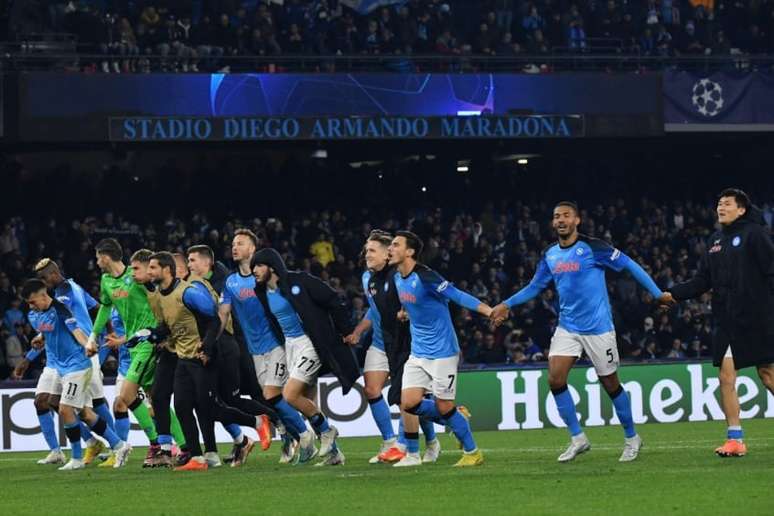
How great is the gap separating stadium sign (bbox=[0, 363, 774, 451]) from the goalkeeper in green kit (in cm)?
583

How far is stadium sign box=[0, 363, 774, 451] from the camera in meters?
23.4

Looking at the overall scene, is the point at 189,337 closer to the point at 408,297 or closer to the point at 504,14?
the point at 408,297

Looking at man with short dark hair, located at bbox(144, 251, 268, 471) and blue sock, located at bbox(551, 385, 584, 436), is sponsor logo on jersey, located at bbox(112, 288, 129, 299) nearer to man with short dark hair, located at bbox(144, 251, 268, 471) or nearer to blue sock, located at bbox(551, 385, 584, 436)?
man with short dark hair, located at bbox(144, 251, 268, 471)

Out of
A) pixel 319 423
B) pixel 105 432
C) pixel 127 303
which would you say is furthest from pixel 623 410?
pixel 105 432

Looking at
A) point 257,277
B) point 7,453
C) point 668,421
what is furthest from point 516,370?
point 257,277

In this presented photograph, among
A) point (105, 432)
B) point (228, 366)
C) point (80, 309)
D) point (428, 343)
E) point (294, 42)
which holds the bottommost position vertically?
point (105, 432)

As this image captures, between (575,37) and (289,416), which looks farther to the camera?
(575,37)

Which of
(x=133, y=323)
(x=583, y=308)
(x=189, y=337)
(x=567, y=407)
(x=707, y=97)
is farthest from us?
(x=707, y=97)

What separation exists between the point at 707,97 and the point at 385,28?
701cm

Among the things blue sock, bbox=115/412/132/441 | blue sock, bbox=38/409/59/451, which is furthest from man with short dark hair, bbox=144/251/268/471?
blue sock, bbox=38/409/59/451

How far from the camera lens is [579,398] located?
2414 centimetres

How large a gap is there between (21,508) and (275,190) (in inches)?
908

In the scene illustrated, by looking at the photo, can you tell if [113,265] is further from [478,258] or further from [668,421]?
[478,258]

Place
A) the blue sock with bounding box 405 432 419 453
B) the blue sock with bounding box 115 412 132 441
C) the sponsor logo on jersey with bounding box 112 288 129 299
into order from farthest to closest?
the blue sock with bounding box 115 412 132 441 < the sponsor logo on jersey with bounding box 112 288 129 299 < the blue sock with bounding box 405 432 419 453
